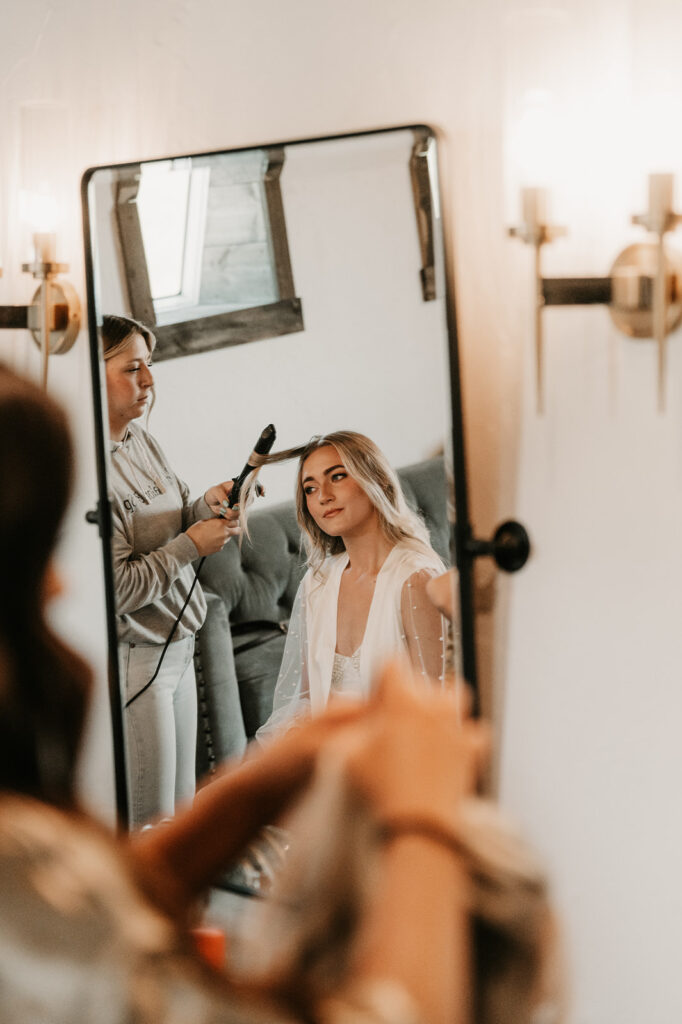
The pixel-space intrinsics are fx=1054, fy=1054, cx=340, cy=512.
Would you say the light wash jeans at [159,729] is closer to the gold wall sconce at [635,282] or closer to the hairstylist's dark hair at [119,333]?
the hairstylist's dark hair at [119,333]

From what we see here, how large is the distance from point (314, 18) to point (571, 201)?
0.48 m

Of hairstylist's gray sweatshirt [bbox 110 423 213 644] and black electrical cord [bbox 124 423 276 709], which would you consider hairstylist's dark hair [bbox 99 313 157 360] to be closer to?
hairstylist's gray sweatshirt [bbox 110 423 213 644]

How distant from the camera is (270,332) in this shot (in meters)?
1.40

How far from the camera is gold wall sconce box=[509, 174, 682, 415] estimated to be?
1.08 meters

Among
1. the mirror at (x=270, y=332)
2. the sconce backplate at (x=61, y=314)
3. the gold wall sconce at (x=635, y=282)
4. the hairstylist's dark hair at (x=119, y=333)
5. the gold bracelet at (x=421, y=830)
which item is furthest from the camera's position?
the sconce backplate at (x=61, y=314)

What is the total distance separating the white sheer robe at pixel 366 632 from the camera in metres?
1.28

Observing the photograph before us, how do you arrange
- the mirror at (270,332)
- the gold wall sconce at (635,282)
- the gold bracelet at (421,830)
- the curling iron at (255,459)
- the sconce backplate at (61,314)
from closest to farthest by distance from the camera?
the gold bracelet at (421,830)
the gold wall sconce at (635,282)
the mirror at (270,332)
the curling iron at (255,459)
the sconce backplate at (61,314)

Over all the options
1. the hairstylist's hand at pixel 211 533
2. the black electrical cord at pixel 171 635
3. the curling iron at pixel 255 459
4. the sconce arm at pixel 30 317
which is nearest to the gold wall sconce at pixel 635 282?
the curling iron at pixel 255 459

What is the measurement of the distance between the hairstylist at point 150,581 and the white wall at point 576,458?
1.41ft

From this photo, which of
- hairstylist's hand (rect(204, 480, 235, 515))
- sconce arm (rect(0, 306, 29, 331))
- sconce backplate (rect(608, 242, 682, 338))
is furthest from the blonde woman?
sconce arm (rect(0, 306, 29, 331))

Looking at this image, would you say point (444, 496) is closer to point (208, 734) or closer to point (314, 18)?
point (208, 734)

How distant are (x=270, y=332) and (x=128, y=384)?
28cm

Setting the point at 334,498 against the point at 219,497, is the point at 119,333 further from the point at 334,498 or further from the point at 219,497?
the point at 334,498

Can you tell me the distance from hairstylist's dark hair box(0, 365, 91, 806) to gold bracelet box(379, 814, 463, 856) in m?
0.26
